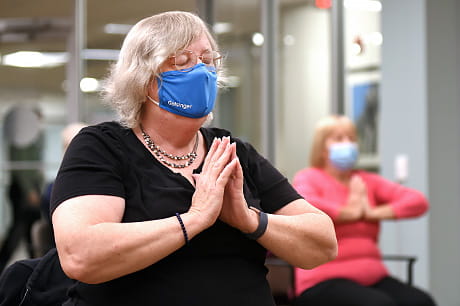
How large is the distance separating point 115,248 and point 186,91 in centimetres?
45

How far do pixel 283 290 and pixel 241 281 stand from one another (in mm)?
2101

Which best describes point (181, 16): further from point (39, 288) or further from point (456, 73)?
point (456, 73)

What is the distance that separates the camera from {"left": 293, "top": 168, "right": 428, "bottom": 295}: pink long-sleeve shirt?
11.5 ft

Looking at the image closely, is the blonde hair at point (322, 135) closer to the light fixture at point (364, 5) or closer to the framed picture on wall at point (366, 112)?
the framed picture on wall at point (366, 112)

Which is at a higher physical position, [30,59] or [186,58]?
[30,59]

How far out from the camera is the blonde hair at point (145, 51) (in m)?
1.64

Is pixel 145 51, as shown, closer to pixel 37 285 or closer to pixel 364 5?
pixel 37 285

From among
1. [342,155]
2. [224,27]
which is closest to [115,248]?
[342,155]

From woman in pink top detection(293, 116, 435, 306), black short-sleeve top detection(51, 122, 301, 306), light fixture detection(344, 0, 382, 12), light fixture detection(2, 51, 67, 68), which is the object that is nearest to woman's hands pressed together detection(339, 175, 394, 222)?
woman in pink top detection(293, 116, 435, 306)

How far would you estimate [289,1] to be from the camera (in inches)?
241

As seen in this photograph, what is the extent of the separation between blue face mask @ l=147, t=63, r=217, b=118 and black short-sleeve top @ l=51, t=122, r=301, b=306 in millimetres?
130

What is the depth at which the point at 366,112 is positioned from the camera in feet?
18.8

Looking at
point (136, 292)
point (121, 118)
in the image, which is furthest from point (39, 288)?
point (121, 118)

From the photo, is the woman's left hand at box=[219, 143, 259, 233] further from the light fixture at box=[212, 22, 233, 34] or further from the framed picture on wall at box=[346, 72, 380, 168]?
the light fixture at box=[212, 22, 233, 34]
